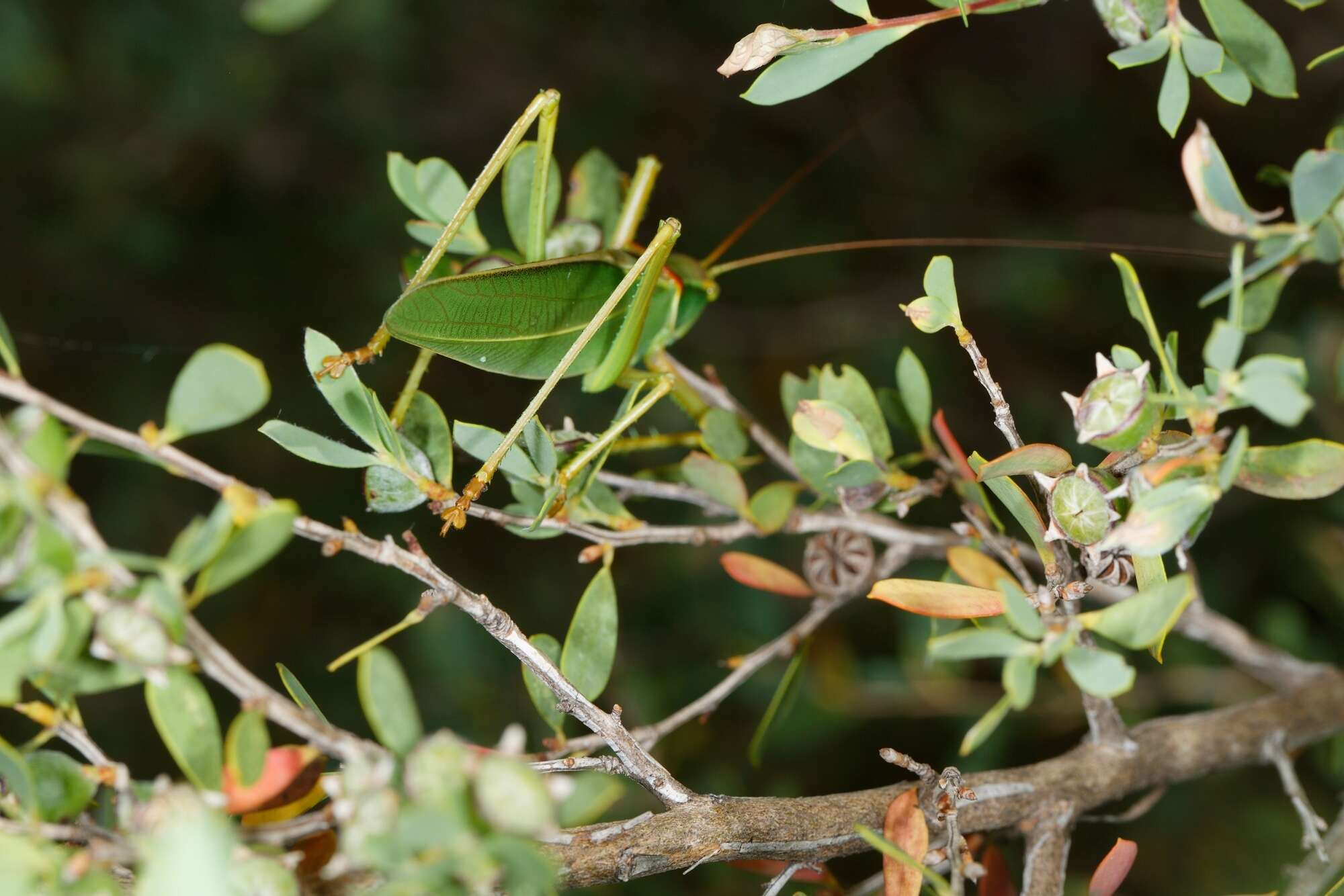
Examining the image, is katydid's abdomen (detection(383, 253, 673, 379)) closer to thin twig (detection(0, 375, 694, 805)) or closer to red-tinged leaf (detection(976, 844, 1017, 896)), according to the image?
thin twig (detection(0, 375, 694, 805))

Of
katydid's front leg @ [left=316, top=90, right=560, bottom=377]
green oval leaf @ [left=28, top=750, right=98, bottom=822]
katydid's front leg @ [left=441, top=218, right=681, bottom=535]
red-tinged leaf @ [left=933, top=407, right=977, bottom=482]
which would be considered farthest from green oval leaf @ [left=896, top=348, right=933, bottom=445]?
green oval leaf @ [left=28, top=750, right=98, bottom=822]

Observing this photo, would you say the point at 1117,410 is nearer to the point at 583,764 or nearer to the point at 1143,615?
the point at 1143,615

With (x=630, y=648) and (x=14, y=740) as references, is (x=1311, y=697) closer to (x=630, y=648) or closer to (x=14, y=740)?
(x=630, y=648)

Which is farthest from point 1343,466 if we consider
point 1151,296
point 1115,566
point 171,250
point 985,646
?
point 171,250

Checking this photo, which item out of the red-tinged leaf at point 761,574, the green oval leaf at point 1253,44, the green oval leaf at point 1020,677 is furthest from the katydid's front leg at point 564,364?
the green oval leaf at point 1253,44

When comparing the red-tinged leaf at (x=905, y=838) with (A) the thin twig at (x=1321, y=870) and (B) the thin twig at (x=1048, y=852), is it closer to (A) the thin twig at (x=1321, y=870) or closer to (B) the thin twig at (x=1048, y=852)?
(B) the thin twig at (x=1048, y=852)

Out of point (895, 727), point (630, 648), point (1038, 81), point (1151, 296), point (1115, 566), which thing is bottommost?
point (895, 727)

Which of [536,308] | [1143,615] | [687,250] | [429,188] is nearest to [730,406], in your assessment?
[536,308]
